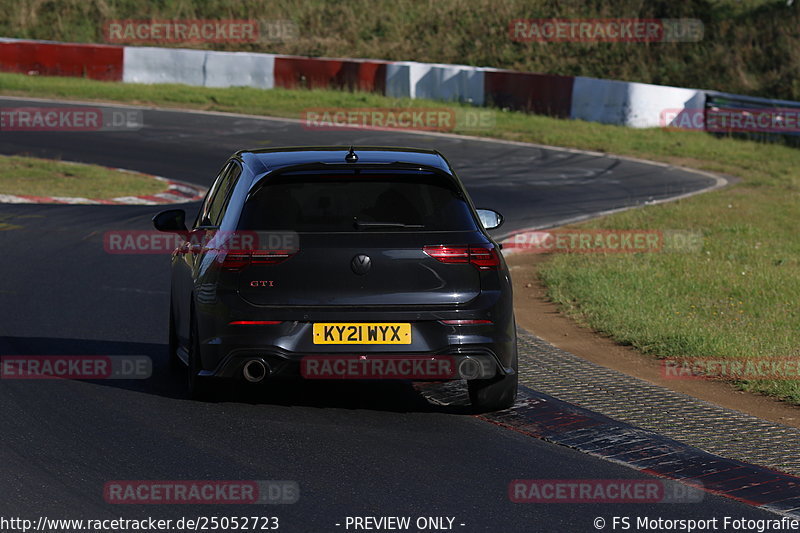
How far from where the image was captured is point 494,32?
45000 mm

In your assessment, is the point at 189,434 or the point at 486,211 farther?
the point at 486,211

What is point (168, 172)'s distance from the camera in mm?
23750

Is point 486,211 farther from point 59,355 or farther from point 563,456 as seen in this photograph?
point 59,355

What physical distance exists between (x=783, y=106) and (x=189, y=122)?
1417 centimetres

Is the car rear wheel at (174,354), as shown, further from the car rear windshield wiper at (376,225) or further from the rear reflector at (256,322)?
the car rear windshield wiper at (376,225)

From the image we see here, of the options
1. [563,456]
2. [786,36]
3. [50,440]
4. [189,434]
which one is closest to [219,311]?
[189,434]

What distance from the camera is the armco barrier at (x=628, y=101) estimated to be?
32.3 m

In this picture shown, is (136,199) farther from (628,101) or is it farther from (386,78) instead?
(386,78)

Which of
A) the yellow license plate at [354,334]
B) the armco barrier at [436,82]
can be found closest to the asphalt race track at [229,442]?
the yellow license plate at [354,334]

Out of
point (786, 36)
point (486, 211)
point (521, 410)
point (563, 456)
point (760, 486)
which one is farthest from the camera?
point (786, 36)

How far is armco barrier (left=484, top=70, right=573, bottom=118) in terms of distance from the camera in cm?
3406

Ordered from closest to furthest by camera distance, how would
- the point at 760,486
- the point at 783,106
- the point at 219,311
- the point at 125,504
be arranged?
1. the point at 125,504
2. the point at 760,486
3. the point at 219,311
4. the point at 783,106

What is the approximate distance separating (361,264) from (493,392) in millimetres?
1228

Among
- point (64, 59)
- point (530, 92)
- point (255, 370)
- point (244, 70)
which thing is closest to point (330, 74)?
point (244, 70)
